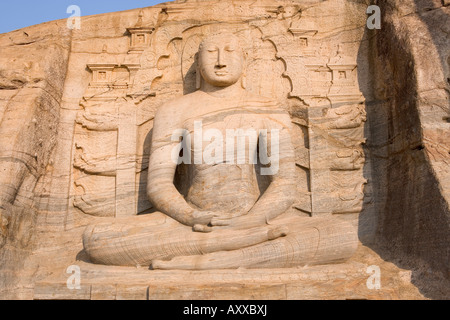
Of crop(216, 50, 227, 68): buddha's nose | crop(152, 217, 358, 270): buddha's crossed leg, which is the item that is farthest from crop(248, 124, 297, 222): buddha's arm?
crop(216, 50, 227, 68): buddha's nose

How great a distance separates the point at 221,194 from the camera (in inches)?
245

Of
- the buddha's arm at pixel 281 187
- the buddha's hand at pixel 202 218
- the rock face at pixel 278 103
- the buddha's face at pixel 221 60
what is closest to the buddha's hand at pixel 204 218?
the buddha's hand at pixel 202 218

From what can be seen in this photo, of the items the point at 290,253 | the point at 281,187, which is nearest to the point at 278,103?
the point at 281,187

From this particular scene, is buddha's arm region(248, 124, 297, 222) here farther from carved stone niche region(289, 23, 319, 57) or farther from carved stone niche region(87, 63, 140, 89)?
carved stone niche region(87, 63, 140, 89)

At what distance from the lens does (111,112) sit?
7.17 metres

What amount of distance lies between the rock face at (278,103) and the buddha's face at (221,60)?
1.38 ft

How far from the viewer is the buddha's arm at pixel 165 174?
596cm

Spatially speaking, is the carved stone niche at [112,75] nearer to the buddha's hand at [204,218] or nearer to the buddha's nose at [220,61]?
the buddha's nose at [220,61]

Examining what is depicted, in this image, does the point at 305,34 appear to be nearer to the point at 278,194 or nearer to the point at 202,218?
the point at 278,194

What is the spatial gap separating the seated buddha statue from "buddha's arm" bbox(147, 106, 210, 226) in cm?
1
